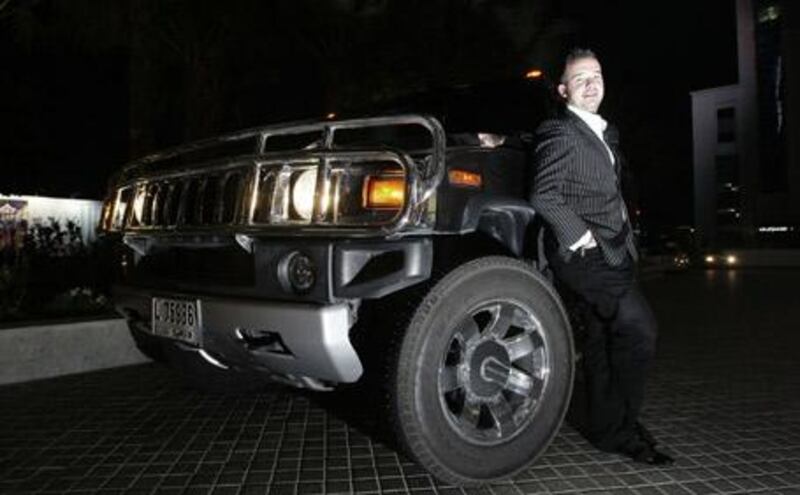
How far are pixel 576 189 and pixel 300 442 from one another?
6.23 feet

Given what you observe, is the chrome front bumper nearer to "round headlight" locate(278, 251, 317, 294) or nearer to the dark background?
"round headlight" locate(278, 251, 317, 294)

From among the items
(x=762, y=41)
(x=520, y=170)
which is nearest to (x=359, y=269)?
(x=520, y=170)

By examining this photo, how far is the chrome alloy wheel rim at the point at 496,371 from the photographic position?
3473 millimetres

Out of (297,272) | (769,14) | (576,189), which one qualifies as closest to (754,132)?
(769,14)

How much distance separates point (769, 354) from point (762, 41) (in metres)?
55.8

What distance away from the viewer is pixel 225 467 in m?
3.64

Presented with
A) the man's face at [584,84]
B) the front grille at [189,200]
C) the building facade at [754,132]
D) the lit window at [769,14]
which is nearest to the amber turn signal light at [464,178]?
the man's face at [584,84]

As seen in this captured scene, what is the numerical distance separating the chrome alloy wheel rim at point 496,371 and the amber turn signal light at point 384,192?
1.95 ft

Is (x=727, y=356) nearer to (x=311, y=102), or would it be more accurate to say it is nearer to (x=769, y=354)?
(x=769, y=354)

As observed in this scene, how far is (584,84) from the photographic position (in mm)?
3674

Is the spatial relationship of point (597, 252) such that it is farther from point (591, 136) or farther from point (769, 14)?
point (769, 14)

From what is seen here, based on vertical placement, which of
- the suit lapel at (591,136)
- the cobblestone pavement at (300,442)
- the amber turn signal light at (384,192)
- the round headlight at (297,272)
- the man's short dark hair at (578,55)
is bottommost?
the cobblestone pavement at (300,442)

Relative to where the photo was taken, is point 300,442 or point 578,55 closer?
point 578,55

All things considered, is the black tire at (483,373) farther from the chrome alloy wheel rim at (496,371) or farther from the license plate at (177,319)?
the license plate at (177,319)
